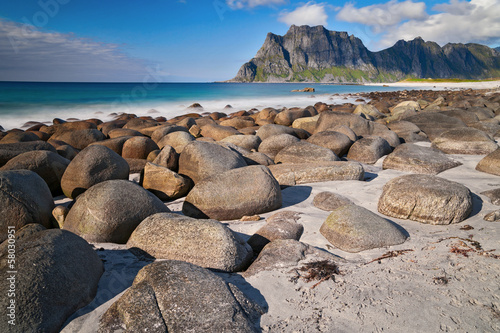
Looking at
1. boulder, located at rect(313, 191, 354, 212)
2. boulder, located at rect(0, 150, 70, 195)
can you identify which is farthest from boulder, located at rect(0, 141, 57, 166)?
boulder, located at rect(313, 191, 354, 212)

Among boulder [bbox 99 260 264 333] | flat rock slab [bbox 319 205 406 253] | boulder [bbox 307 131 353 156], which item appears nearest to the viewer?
boulder [bbox 99 260 264 333]

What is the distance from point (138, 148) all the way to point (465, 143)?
8069 mm

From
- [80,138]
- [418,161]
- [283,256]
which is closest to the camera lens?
[283,256]

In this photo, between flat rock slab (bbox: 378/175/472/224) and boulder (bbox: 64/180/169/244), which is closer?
boulder (bbox: 64/180/169/244)

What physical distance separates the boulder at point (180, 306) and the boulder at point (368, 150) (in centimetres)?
585

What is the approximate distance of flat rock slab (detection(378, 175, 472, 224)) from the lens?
3.86m

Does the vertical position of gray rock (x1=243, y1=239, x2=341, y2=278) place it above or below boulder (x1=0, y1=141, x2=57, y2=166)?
below

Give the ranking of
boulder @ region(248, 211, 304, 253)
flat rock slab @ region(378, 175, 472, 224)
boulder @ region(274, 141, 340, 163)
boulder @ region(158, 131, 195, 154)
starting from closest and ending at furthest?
boulder @ region(248, 211, 304, 253), flat rock slab @ region(378, 175, 472, 224), boulder @ region(274, 141, 340, 163), boulder @ region(158, 131, 195, 154)

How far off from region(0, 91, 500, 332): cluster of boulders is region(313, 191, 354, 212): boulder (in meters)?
0.02

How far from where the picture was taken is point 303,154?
6645mm

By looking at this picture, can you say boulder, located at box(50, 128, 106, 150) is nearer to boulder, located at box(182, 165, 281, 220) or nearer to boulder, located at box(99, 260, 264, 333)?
boulder, located at box(182, 165, 281, 220)

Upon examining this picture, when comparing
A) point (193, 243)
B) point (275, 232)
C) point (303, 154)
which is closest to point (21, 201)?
point (193, 243)

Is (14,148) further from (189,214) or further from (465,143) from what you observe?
(465,143)

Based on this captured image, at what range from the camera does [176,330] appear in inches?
78.5
